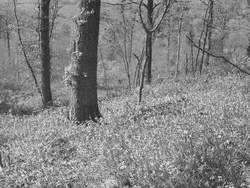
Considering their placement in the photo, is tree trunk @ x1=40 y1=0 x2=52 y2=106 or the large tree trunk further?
tree trunk @ x1=40 y1=0 x2=52 y2=106

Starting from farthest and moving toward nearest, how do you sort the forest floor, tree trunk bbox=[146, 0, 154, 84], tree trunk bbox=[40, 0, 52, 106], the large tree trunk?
tree trunk bbox=[40, 0, 52, 106], tree trunk bbox=[146, 0, 154, 84], the large tree trunk, the forest floor

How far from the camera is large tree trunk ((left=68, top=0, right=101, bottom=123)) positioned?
7.93 meters

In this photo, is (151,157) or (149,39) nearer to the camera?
(151,157)

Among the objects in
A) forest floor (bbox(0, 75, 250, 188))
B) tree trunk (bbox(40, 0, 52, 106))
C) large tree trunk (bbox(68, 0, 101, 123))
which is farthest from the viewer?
tree trunk (bbox(40, 0, 52, 106))

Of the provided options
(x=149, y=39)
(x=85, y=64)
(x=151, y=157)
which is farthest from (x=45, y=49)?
(x=151, y=157)

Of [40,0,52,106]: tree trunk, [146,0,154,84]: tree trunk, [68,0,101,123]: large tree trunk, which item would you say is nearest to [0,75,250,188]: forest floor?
[68,0,101,123]: large tree trunk

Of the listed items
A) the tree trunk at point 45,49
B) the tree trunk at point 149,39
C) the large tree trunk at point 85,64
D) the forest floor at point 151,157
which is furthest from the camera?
the tree trunk at point 45,49

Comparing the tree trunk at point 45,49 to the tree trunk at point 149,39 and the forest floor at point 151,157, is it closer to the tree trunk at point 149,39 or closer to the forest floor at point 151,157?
the tree trunk at point 149,39

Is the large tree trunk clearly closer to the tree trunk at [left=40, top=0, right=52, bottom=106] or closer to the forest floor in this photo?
the forest floor

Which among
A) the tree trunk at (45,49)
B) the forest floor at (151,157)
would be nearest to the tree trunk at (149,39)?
the forest floor at (151,157)

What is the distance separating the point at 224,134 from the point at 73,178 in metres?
1.98

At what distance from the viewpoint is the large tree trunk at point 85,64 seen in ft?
26.0

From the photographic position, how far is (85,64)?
8125 millimetres

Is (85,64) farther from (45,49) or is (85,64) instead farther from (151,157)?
(45,49)
